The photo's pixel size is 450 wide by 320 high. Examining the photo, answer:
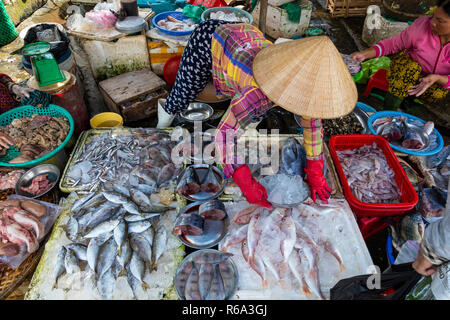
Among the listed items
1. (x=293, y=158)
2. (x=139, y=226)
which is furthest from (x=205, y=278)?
(x=293, y=158)

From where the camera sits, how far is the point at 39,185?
2988 mm

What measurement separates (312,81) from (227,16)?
347cm

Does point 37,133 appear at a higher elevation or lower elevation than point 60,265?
higher

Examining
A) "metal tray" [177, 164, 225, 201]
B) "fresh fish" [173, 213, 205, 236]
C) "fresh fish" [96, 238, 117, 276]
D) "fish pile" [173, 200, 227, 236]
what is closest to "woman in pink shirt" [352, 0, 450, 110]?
"metal tray" [177, 164, 225, 201]

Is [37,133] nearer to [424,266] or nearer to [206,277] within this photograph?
[206,277]

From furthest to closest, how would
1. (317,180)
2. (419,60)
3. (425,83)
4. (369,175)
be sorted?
1. (419,60)
2. (425,83)
3. (369,175)
4. (317,180)

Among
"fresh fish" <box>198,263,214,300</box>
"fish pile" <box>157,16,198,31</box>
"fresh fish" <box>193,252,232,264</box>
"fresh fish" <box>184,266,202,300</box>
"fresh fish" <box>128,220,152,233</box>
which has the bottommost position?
"fresh fish" <box>184,266,202,300</box>

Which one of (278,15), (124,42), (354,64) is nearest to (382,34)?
(278,15)

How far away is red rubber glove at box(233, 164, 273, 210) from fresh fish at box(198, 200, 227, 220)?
26 centimetres

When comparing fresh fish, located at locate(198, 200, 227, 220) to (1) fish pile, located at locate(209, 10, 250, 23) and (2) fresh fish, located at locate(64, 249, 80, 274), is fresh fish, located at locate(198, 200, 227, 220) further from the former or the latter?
(1) fish pile, located at locate(209, 10, 250, 23)

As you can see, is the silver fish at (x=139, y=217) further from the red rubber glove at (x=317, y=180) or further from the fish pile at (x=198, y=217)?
the red rubber glove at (x=317, y=180)

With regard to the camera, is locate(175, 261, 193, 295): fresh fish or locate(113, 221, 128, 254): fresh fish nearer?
locate(175, 261, 193, 295): fresh fish

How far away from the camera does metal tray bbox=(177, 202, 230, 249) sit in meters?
2.45
